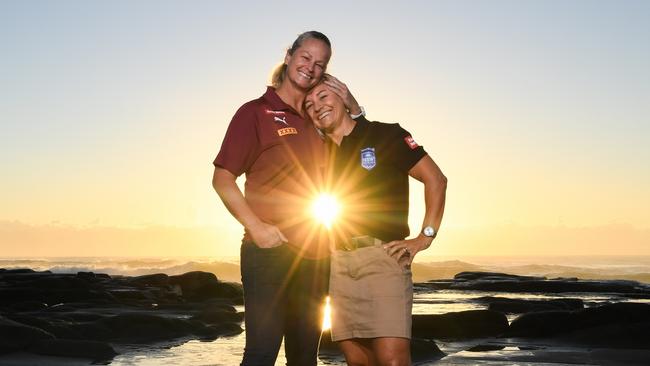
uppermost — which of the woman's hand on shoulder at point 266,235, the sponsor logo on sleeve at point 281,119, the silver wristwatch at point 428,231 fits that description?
the sponsor logo on sleeve at point 281,119

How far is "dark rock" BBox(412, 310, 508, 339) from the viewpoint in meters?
15.3

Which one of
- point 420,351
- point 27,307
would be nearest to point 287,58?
point 420,351

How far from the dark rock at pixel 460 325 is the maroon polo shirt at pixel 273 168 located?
33.9 ft

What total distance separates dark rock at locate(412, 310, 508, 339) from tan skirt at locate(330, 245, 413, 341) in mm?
9764

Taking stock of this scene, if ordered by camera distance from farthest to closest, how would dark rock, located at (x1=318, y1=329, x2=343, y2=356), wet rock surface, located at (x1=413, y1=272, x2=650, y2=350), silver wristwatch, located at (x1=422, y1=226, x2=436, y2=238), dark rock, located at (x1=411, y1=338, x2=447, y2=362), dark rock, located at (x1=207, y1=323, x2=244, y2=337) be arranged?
dark rock, located at (x1=207, y1=323, x2=244, y2=337) → wet rock surface, located at (x1=413, y1=272, x2=650, y2=350) → dark rock, located at (x1=318, y1=329, x2=343, y2=356) → dark rock, located at (x1=411, y1=338, x2=447, y2=362) → silver wristwatch, located at (x1=422, y1=226, x2=436, y2=238)

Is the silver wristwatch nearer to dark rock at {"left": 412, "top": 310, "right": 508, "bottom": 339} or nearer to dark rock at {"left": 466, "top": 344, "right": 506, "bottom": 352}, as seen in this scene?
dark rock at {"left": 466, "top": 344, "right": 506, "bottom": 352}

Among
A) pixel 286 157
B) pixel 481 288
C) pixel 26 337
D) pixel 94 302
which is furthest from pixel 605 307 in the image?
pixel 481 288

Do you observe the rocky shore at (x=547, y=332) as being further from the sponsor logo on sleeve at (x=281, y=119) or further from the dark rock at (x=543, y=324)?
the sponsor logo on sleeve at (x=281, y=119)

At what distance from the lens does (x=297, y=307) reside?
5.43 m

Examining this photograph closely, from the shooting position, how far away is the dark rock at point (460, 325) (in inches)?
602

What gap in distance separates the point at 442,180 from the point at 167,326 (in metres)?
10.4

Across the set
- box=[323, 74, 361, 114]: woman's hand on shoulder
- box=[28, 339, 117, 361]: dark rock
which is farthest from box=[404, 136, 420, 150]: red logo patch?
box=[28, 339, 117, 361]: dark rock

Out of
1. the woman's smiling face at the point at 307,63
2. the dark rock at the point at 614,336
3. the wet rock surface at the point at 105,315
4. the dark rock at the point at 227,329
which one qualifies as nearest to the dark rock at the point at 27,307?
the wet rock surface at the point at 105,315

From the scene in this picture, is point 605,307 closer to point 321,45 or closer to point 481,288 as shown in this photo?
point 321,45
